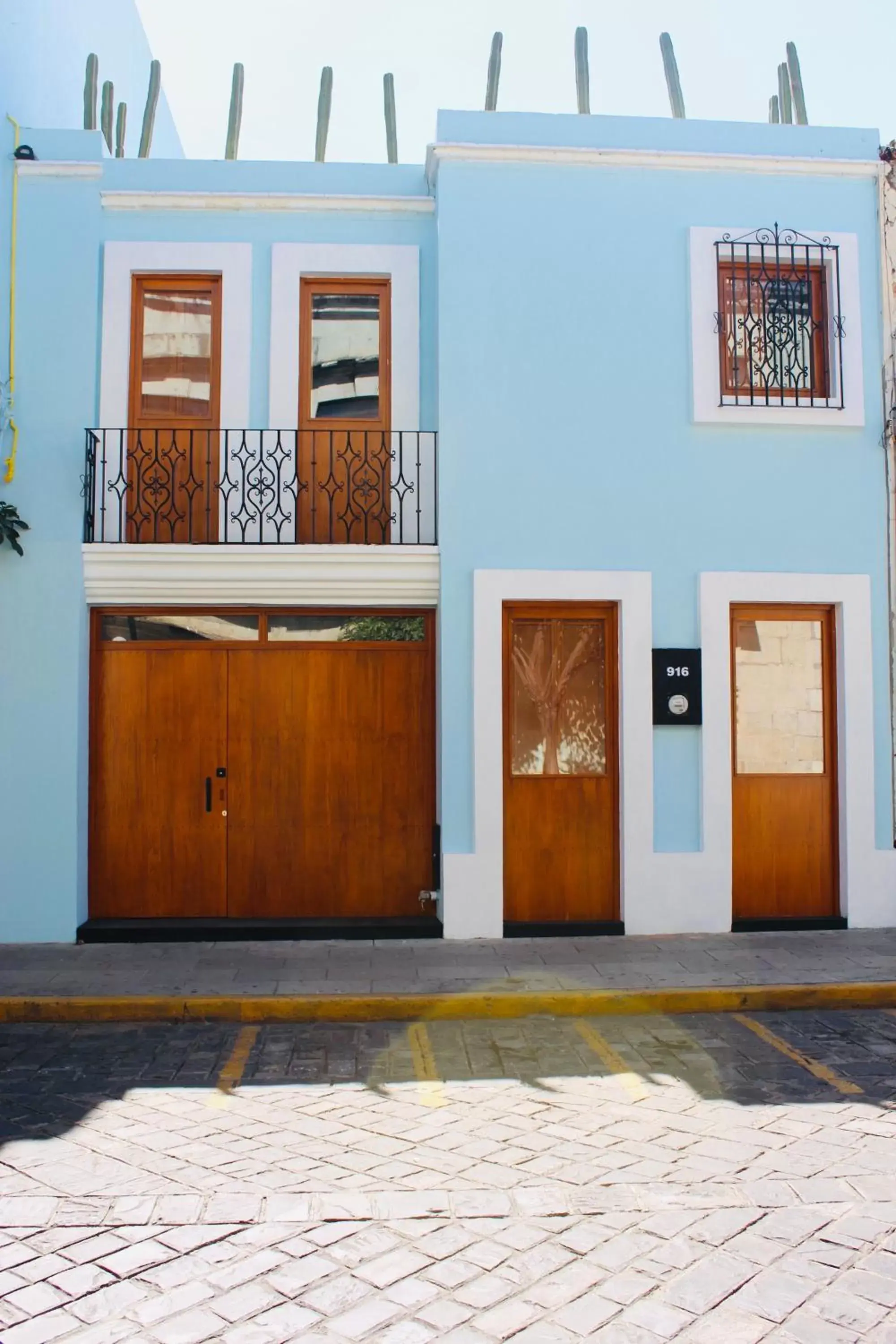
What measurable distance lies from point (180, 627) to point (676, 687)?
4.18 m

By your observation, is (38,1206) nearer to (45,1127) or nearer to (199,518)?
(45,1127)

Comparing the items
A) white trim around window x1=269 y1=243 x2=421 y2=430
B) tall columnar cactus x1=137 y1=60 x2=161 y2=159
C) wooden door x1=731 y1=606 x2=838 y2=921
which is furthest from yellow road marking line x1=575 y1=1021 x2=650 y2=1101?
tall columnar cactus x1=137 y1=60 x2=161 y2=159

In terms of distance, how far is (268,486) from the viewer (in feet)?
29.9

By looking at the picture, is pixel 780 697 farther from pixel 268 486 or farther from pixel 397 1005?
pixel 268 486

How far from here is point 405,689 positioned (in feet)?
30.2

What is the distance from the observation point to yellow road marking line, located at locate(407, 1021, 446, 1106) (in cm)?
539

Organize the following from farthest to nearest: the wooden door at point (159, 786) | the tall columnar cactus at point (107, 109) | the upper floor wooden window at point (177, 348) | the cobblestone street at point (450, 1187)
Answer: the tall columnar cactus at point (107, 109)
the upper floor wooden window at point (177, 348)
the wooden door at point (159, 786)
the cobblestone street at point (450, 1187)

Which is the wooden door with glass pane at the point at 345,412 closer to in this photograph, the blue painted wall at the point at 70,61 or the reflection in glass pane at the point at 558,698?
the reflection in glass pane at the point at 558,698

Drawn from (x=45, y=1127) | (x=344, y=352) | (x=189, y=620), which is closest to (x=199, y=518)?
(x=189, y=620)

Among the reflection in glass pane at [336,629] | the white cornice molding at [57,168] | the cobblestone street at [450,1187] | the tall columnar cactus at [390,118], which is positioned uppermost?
the tall columnar cactus at [390,118]

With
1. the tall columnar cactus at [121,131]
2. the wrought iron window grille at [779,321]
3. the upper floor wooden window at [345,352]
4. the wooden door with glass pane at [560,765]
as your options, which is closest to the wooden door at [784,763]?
the wooden door with glass pane at [560,765]

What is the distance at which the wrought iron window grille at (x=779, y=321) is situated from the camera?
9219 mm

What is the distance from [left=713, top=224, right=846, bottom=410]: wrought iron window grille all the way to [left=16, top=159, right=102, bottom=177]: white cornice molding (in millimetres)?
5249

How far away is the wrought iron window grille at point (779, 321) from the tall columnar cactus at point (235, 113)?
456 cm
